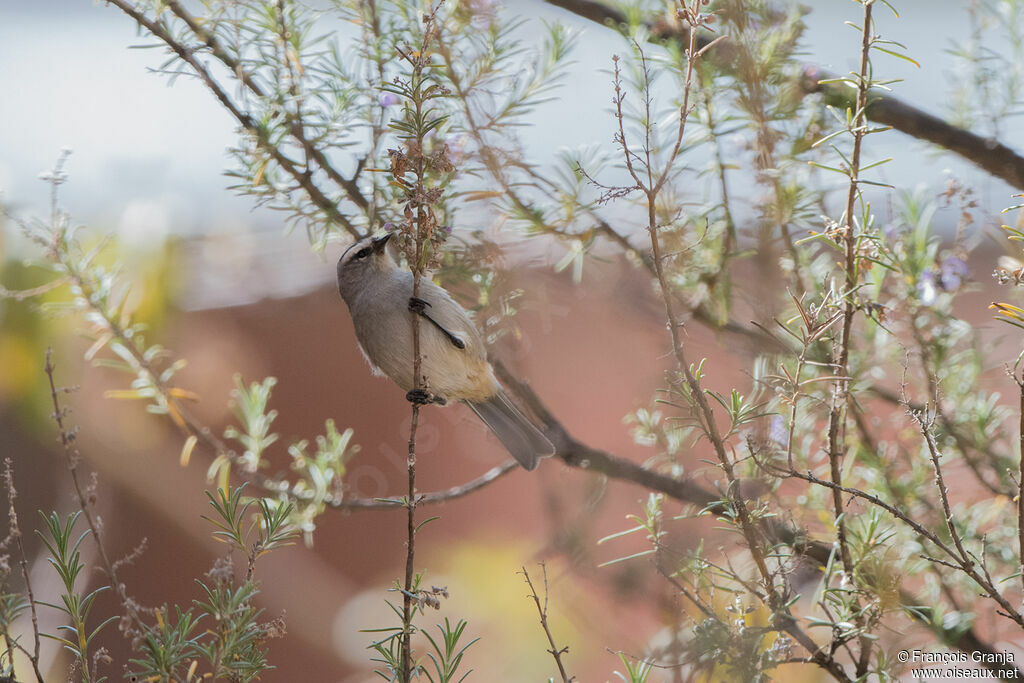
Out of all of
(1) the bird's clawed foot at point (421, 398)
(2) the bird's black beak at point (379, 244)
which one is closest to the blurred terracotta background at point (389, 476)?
(1) the bird's clawed foot at point (421, 398)

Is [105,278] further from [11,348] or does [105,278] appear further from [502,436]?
[502,436]

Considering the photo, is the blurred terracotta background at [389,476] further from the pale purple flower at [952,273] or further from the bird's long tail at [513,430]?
Answer: the pale purple flower at [952,273]

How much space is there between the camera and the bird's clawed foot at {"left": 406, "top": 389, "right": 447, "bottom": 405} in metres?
1.57

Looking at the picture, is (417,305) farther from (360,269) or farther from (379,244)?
(360,269)

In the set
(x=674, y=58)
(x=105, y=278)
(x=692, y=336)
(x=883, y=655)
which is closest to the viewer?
(x=883, y=655)

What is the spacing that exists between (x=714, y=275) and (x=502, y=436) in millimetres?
909

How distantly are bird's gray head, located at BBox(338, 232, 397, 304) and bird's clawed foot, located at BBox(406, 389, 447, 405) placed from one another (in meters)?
0.53

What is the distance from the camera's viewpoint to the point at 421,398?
5.93 ft

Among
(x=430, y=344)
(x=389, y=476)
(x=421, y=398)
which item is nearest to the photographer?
(x=421, y=398)

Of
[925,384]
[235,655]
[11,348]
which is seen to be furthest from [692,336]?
[11,348]

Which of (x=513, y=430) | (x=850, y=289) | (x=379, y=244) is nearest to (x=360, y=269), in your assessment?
(x=379, y=244)

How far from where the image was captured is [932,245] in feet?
5.48

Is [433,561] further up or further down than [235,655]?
further down

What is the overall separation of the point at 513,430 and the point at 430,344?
1.16 feet
